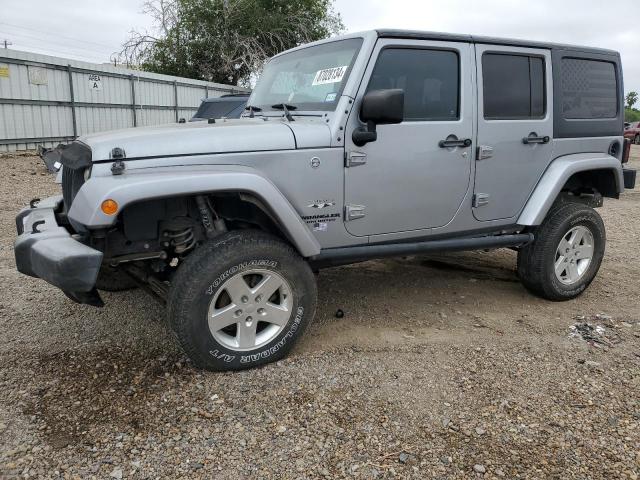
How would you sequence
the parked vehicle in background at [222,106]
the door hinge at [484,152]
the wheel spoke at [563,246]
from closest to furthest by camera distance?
the door hinge at [484,152], the wheel spoke at [563,246], the parked vehicle in background at [222,106]

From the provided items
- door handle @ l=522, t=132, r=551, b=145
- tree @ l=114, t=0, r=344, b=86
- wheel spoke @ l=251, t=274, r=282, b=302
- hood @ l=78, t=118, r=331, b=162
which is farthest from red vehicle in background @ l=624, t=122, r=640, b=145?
wheel spoke @ l=251, t=274, r=282, b=302

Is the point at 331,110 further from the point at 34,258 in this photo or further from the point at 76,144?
the point at 34,258

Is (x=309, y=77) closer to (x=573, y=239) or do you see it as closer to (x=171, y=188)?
(x=171, y=188)

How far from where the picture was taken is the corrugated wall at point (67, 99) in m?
12.5

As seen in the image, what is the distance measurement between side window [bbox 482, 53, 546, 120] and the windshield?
107 cm

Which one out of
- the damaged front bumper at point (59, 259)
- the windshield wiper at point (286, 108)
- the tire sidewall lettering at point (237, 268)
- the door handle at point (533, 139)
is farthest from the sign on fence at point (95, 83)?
the tire sidewall lettering at point (237, 268)

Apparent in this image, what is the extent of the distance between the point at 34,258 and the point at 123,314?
1.37 metres

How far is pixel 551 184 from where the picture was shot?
4160 mm

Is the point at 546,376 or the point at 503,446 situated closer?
the point at 503,446

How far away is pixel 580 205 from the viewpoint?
14.7 ft

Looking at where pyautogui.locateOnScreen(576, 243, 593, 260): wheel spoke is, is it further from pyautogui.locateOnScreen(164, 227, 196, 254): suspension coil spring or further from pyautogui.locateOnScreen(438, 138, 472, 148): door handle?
pyautogui.locateOnScreen(164, 227, 196, 254): suspension coil spring

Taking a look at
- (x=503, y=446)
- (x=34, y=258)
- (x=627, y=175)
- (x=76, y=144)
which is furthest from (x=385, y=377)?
(x=627, y=175)

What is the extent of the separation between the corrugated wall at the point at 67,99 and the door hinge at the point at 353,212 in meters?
11.7

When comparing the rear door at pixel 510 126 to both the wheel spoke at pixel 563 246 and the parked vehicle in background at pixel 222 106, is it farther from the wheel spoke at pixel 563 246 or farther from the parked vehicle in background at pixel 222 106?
the parked vehicle in background at pixel 222 106
